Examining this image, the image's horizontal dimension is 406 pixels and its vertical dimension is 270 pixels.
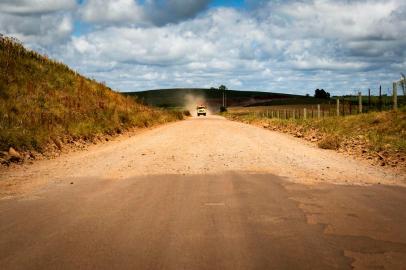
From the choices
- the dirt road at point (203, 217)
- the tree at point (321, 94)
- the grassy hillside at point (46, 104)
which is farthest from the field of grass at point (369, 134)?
the tree at point (321, 94)

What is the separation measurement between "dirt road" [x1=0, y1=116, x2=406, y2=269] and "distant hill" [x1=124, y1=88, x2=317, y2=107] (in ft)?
403

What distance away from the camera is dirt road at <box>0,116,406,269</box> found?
13.0 ft

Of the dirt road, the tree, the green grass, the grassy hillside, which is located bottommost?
the dirt road

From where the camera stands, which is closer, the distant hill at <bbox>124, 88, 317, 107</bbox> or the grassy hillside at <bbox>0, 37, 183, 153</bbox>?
the grassy hillside at <bbox>0, 37, 183, 153</bbox>

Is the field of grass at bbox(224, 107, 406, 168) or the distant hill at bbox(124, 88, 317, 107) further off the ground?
the distant hill at bbox(124, 88, 317, 107)

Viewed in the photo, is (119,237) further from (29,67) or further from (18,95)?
(29,67)

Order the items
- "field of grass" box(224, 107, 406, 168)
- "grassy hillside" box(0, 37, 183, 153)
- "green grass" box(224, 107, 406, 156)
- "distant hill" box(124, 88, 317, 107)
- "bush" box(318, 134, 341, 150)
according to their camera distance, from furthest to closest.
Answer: "distant hill" box(124, 88, 317, 107), "bush" box(318, 134, 341, 150), "grassy hillside" box(0, 37, 183, 153), "green grass" box(224, 107, 406, 156), "field of grass" box(224, 107, 406, 168)

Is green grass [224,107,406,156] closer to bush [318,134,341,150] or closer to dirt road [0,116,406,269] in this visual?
bush [318,134,341,150]

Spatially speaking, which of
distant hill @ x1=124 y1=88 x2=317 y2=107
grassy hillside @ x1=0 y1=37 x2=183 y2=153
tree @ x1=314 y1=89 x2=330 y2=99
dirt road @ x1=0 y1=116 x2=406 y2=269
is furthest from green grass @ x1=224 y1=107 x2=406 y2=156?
tree @ x1=314 y1=89 x2=330 y2=99

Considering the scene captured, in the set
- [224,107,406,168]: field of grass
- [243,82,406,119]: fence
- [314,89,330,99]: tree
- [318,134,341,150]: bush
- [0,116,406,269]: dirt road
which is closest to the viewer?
[0,116,406,269]: dirt road

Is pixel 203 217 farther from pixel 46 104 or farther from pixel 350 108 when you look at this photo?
pixel 350 108

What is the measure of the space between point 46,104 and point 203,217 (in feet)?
45.5

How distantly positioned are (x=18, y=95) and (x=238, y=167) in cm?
1140

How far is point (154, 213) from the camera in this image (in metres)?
5.50
